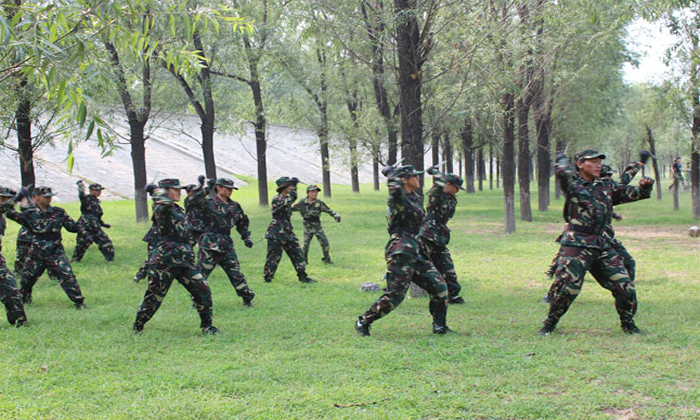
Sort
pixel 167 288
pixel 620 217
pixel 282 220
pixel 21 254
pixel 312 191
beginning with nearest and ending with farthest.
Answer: pixel 167 288 → pixel 620 217 → pixel 21 254 → pixel 282 220 → pixel 312 191

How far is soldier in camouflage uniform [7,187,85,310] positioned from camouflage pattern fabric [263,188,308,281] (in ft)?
10.5

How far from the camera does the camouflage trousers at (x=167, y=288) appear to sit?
6812mm

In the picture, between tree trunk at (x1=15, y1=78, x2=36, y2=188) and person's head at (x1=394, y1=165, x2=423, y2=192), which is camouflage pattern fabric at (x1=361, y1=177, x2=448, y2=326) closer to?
person's head at (x1=394, y1=165, x2=423, y2=192)

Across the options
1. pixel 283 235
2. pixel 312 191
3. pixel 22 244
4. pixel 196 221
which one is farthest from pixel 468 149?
pixel 22 244

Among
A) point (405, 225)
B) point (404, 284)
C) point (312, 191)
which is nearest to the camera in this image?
point (404, 284)

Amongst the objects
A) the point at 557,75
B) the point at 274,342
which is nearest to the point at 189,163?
the point at 557,75

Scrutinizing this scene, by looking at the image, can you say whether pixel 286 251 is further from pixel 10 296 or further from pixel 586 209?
pixel 586 209

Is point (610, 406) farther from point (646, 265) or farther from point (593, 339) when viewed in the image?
point (646, 265)

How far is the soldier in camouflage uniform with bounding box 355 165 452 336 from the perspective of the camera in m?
6.54

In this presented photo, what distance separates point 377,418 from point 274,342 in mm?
2412

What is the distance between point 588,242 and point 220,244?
4982 millimetres

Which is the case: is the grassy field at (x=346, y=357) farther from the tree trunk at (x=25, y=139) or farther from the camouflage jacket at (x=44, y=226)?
the tree trunk at (x=25, y=139)

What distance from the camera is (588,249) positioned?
6438mm

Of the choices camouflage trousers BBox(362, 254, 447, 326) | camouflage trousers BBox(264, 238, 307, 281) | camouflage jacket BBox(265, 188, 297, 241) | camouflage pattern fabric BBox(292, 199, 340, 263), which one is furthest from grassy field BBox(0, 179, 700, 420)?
camouflage pattern fabric BBox(292, 199, 340, 263)
